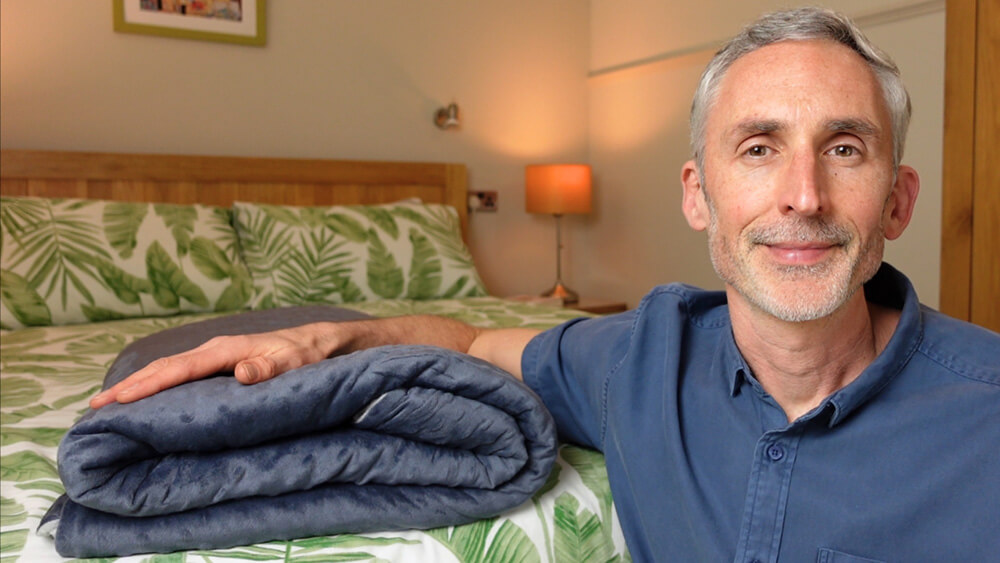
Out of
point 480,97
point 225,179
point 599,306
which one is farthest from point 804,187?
point 480,97

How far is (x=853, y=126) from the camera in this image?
0.90m

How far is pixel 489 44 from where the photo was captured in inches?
152

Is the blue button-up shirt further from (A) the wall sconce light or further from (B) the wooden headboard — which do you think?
(A) the wall sconce light

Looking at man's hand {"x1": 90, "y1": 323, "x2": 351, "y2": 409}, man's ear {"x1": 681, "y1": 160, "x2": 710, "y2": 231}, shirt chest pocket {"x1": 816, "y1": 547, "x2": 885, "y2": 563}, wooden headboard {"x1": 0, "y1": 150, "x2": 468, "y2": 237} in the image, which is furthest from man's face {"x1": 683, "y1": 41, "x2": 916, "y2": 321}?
wooden headboard {"x1": 0, "y1": 150, "x2": 468, "y2": 237}

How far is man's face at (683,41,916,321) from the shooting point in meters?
0.89

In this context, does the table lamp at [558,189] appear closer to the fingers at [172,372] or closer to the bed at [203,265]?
the bed at [203,265]

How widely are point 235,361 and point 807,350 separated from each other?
65cm

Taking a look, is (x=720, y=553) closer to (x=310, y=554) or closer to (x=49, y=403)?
(x=310, y=554)

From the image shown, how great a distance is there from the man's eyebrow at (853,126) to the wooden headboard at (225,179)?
267 centimetres

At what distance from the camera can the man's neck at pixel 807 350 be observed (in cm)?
92

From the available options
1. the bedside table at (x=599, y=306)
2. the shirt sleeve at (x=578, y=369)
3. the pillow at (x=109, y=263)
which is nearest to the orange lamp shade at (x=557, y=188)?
the bedside table at (x=599, y=306)

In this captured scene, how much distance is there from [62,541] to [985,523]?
90 centimetres

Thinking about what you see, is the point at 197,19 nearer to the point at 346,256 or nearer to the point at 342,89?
the point at 342,89

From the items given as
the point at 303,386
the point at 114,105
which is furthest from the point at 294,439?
the point at 114,105
